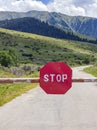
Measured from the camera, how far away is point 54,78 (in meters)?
9.41

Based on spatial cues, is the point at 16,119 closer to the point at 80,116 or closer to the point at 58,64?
the point at 80,116

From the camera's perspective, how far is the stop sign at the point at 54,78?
30.7ft

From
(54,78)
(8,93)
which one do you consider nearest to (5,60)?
(8,93)

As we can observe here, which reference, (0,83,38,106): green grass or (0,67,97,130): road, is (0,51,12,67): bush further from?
(0,67,97,130): road

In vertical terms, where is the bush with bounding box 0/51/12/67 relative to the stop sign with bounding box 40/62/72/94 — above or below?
below

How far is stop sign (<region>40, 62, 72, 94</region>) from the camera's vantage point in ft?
30.7

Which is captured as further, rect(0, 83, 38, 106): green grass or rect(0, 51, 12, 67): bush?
rect(0, 51, 12, 67): bush

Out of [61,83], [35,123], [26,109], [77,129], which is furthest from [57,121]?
[61,83]

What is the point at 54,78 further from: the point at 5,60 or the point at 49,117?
the point at 5,60

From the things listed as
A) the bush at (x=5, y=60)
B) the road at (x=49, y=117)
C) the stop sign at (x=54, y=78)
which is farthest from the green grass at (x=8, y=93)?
the bush at (x=5, y=60)

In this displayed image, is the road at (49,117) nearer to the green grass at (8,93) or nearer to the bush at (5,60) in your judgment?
the green grass at (8,93)

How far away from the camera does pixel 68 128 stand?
1288cm

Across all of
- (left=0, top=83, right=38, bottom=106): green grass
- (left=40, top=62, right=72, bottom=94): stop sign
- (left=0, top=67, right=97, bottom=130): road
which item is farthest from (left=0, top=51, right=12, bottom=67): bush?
(left=40, top=62, right=72, bottom=94): stop sign

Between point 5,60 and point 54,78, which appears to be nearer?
point 54,78
